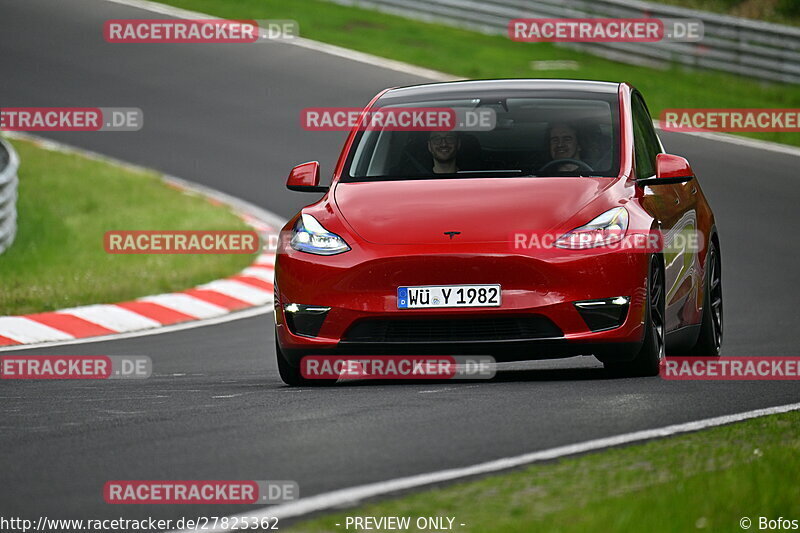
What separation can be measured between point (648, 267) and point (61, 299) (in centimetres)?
710

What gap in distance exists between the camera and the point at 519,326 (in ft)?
28.2

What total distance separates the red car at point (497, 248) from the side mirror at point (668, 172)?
11 mm

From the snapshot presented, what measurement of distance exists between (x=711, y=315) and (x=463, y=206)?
2.32m

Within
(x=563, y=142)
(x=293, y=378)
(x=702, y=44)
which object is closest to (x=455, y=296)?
(x=293, y=378)

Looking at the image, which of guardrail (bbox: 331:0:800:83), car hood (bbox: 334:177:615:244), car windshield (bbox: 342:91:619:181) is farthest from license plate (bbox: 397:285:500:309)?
guardrail (bbox: 331:0:800:83)

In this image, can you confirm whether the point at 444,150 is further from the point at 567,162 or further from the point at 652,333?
the point at 652,333

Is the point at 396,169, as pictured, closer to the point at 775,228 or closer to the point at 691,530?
the point at 691,530

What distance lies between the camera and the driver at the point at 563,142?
377 inches

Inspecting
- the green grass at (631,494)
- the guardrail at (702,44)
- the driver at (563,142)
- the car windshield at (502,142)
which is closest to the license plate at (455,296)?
the car windshield at (502,142)

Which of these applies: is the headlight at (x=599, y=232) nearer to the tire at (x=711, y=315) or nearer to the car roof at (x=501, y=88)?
the car roof at (x=501, y=88)

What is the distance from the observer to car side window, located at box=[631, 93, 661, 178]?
380 inches

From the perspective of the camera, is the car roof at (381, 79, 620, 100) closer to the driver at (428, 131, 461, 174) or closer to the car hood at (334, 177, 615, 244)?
the driver at (428, 131, 461, 174)

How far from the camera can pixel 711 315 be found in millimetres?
10461

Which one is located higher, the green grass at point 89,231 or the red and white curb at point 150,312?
the red and white curb at point 150,312
